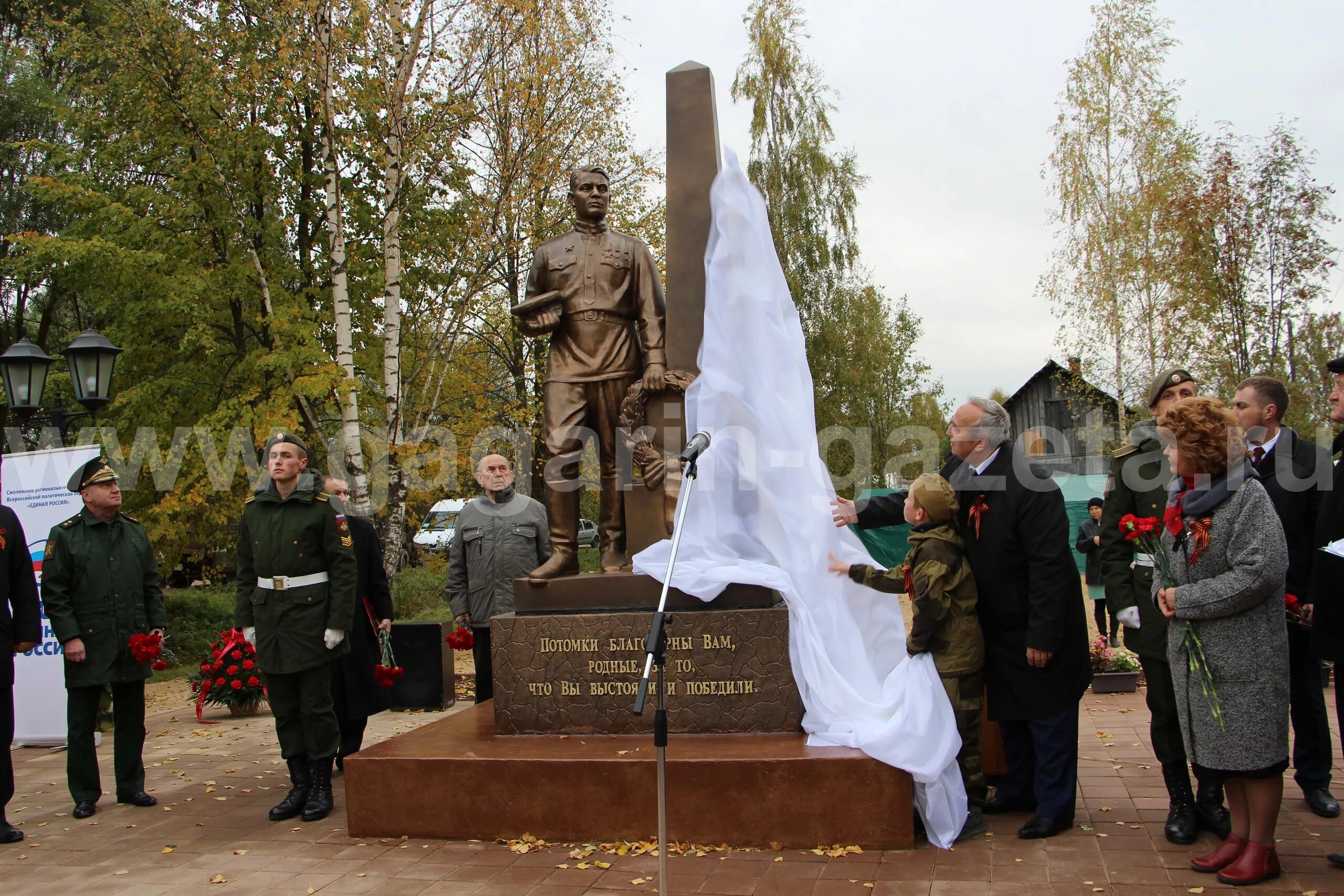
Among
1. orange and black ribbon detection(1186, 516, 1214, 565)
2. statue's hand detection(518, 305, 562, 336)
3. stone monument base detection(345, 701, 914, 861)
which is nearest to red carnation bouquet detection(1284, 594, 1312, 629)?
orange and black ribbon detection(1186, 516, 1214, 565)

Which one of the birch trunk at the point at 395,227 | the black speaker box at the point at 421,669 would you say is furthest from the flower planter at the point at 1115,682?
the birch trunk at the point at 395,227

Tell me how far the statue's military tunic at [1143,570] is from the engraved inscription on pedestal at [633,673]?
146 centimetres

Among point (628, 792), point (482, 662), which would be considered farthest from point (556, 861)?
point (482, 662)

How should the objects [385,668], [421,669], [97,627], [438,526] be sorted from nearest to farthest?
[97,627] → [385,668] → [421,669] → [438,526]

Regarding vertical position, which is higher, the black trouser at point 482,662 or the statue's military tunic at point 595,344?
the statue's military tunic at point 595,344

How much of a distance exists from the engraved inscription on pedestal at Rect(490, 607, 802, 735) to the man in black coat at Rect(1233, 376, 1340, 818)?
7.41 ft

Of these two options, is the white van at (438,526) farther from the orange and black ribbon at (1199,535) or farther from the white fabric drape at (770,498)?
the orange and black ribbon at (1199,535)

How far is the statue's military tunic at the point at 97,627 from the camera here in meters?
5.66

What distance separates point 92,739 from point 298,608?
1.58 meters

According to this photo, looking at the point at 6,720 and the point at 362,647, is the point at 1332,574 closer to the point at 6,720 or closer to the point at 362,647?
the point at 362,647

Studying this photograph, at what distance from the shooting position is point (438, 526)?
21.6 metres

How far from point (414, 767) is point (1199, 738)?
3.17 m

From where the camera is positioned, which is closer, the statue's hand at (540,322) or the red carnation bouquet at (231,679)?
the statue's hand at (540,322)

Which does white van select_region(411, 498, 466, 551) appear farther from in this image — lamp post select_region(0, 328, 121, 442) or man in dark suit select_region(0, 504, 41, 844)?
man in dark suit select_region(0, 504, 41, 844)
